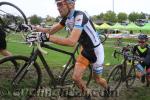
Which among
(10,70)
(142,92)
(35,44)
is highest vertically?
(35,44)

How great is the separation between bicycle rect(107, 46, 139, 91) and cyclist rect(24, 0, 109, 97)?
1976 millimetres

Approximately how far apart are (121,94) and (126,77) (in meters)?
1.17

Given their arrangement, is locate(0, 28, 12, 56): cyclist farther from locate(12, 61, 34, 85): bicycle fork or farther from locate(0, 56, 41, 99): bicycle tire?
locate(12, 61, 34, 85): bicycle fork

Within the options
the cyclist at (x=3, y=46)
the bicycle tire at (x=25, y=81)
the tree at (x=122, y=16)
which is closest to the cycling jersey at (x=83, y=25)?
the bicycle tire at (x=25, y=81)

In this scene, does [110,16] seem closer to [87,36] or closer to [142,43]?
[142,43]

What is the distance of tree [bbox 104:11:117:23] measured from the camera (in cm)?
12279

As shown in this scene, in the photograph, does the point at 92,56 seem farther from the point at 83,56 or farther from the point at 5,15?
the point at 5,15

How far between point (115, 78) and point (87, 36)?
3563mm

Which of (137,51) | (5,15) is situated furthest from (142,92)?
(5,15)

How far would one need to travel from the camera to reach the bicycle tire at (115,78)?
10575 mm

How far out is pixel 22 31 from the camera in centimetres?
720

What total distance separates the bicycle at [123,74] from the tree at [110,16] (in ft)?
363

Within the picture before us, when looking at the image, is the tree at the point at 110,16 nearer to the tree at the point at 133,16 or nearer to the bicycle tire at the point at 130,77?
the tree at the point at 133,16

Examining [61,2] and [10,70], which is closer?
[61,2]
